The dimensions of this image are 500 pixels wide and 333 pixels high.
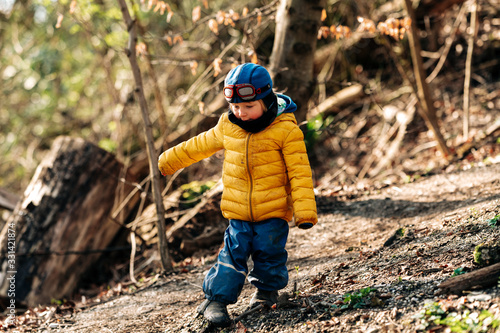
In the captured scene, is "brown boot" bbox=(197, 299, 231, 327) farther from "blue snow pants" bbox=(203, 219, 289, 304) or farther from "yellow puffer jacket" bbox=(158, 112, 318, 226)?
"yellow puffer jacket" bbox=(158, 112, 318, 226)

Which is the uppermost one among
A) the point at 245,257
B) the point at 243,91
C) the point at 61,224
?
the point at 243,91

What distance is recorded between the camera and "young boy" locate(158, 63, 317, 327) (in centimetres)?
290

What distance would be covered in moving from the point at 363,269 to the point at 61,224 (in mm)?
3758

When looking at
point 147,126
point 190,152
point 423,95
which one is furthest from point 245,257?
point 423,95

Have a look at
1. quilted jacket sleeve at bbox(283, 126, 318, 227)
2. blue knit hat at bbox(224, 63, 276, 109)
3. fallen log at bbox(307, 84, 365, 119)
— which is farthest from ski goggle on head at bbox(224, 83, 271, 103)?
fallen log at bbox(307, 84, 365, 119)

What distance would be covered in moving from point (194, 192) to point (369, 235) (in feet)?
7.81

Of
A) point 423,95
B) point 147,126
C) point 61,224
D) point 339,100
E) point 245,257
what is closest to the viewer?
point 245,257

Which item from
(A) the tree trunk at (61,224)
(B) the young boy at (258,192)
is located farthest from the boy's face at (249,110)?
(A) the tree trunk at (61,224)

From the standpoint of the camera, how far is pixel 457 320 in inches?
88.2

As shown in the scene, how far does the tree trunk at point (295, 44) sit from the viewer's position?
4680 millimetres

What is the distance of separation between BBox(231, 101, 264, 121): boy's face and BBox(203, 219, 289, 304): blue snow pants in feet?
2.40

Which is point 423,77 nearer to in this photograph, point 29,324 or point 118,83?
point 29,324

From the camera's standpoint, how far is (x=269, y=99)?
2.91 m

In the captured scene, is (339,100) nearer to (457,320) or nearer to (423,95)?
(423,95)
